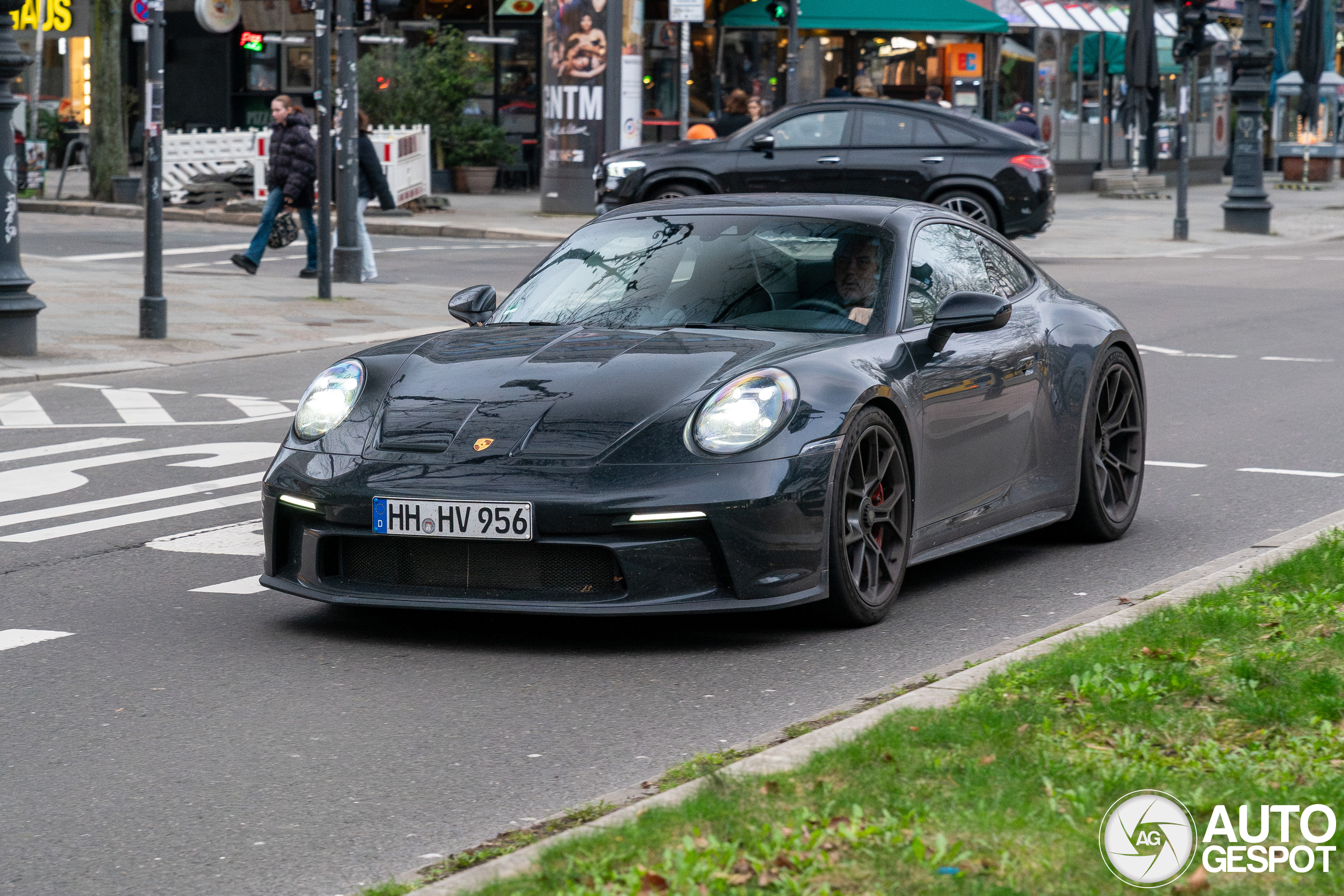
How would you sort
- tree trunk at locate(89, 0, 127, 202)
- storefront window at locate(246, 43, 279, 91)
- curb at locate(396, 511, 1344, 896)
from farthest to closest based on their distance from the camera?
storefront window at locate(246, 43, 279, 91) < tree trunk at locate(89, 0, 127, 202) < curb at locate(396, 511, 1344, 896)

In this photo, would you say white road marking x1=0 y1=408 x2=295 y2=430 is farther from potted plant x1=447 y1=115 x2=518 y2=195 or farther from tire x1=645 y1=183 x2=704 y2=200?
potted plant x1=447 y1=115 x2=518 y2=195

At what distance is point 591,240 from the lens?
7.39 metres

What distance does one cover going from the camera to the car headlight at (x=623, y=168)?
2295cm

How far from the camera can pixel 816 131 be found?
75.6 ft

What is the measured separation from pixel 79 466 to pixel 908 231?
15.0 ft

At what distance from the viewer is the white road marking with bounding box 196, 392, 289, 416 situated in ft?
38.5

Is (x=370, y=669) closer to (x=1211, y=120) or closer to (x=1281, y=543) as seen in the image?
(x=1281, y=543)

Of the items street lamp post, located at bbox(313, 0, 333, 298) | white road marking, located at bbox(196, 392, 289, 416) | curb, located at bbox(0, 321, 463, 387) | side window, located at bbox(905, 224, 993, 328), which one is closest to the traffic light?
street lamp post, located at bbox(313, 0, 333, 298)

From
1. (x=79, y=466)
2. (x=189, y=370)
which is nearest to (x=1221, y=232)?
(x=189, y=370)

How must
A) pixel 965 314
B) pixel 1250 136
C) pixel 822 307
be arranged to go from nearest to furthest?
pixel 965 314 → pixel 822 307 → pixel 1250 136

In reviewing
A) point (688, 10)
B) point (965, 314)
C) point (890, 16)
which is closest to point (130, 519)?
point (965, 314)

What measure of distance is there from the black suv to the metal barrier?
26.7 ft

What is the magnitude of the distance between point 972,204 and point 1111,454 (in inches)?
589

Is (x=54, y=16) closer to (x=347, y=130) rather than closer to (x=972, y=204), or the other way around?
(x=347, y=130)
